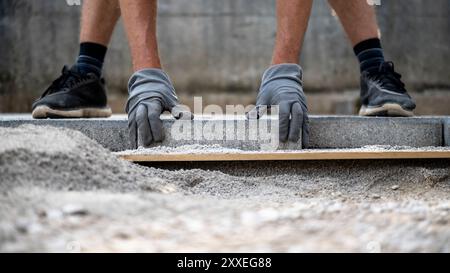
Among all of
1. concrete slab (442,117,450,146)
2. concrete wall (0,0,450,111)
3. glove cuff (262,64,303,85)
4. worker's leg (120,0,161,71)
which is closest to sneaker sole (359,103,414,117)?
concrete slab (442,117,450,146)

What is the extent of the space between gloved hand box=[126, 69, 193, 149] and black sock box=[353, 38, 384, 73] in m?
0.73

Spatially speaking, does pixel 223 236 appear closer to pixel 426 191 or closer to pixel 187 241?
pixel 187 241

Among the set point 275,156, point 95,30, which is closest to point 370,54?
point 275,156

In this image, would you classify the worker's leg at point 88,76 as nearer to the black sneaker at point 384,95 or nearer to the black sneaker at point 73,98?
the black sneaker at point 73,98

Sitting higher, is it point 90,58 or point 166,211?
point 90,58

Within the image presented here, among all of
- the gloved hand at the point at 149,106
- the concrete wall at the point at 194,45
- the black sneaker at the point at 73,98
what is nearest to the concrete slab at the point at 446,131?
the gloved hand at the point at 149,106

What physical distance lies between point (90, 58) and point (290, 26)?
30.4 inches

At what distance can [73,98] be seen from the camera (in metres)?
2.18

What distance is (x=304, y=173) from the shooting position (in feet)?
5.80

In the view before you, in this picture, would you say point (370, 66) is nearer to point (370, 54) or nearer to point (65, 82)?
point (370, 54)

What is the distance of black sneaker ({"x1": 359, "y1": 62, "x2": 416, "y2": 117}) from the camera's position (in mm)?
2119

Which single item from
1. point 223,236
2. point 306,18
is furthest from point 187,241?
point 306,18

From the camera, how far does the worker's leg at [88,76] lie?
2171mm

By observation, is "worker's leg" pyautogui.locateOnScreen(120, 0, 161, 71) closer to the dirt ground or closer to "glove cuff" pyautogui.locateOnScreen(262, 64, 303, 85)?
"glove cuff" pyautogui.locateOnScreen(262, 64, 303, 85)
